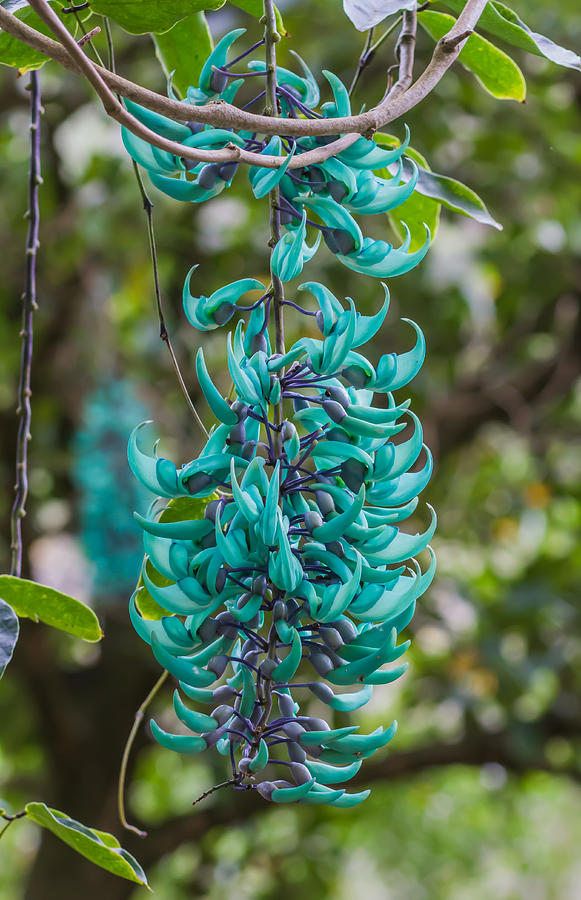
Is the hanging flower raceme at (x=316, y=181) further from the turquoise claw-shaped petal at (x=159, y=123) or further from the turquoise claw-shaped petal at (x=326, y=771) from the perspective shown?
the turquoise claw-shaped petal at (x=326, y=771)

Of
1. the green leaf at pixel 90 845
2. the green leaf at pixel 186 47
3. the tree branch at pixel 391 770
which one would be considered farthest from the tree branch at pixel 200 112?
the tree branch at pixel 391 770

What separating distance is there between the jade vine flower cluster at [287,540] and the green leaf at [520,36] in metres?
0.21

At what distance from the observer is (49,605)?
2.23 feet

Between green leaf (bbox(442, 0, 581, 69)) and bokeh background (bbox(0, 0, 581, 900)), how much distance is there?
1.43m

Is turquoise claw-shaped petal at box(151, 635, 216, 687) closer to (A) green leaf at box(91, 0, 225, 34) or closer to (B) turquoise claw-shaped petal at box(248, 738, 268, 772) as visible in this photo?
(B) turquoise claw-shaped petal at box(248, 738, 268, 772)

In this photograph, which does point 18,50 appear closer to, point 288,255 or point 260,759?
point 288,255

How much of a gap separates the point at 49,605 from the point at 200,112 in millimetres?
346

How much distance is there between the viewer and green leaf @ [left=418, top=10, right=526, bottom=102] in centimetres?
76

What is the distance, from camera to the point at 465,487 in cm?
338

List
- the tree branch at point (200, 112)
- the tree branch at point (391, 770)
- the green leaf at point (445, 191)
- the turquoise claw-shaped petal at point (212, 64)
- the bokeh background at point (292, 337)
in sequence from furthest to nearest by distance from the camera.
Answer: the tree branch at point (391, 770) < the bokeh background at point (292, 337) < the green leaf at point (445, 191) < the turquoise claw-shaped petal at point (212, 64) < the tree branch at point (200, 112)

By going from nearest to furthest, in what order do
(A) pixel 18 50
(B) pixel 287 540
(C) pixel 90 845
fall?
(B) pixel 287 540
(C) pixel 90 845
(A) pixel 18 50

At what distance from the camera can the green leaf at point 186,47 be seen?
30.1 inches

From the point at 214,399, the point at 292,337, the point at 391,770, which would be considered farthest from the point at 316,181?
the point at 391,770

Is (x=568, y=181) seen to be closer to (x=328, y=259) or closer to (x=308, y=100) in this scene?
(x=328, y=259)
